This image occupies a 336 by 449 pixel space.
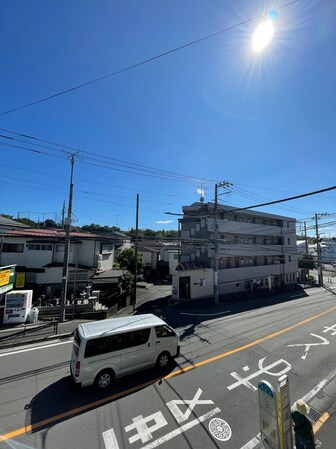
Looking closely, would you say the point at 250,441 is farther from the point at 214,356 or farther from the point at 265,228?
the point at 265,228

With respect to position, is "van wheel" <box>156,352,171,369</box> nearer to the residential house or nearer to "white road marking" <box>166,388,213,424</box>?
"white road marking" <box>166,388,213,424</box>

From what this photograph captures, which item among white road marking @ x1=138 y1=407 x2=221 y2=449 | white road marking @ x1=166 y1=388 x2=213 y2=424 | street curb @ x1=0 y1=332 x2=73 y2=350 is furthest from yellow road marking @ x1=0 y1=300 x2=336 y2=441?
street curb @ x1=0 y1=332 x2=73 y2=350

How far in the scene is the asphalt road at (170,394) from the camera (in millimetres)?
5613

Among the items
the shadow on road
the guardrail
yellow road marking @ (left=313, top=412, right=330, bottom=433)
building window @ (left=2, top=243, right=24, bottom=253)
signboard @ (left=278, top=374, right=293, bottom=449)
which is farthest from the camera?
building window @ (left=2, top=243, right=24, bottom=253)

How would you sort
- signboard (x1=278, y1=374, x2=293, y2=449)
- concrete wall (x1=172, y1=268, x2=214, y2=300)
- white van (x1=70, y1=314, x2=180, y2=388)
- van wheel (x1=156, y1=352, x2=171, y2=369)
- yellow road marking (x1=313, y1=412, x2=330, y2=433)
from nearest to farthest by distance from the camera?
signboard (x1=278, y1=374, x2=293, y2=449)
yellow road marking (x1=313, y1=412, x2=330, y2=433)
white van (x1=70, y1=314, x2=180, y2=388)
van wheel (x1=156, y1=352, x2=171, y2=369)
concrete wall (x1=172, y1=268, x2=214, y2=300)

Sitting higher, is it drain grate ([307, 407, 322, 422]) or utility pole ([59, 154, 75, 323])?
utility pole ([59, 154, 75, 323])

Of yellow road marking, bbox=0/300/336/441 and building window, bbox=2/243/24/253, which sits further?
building window, bbox=2/243/24/253

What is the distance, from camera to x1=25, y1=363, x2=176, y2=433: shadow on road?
6.24 m

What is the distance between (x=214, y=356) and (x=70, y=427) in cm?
642

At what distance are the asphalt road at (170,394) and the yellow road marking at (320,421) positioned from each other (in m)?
0.91

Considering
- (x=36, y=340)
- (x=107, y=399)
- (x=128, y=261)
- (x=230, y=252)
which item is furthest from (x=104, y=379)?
(x=128, y=261)

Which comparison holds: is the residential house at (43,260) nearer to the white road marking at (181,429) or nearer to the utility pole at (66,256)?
the utility pole at (66,256)

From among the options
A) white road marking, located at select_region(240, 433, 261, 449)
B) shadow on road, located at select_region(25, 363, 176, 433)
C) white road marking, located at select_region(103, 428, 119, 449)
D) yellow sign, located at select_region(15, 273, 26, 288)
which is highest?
yellow sign, located at select_region(15, 273, 26, 288)

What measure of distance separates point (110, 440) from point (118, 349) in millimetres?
2720
